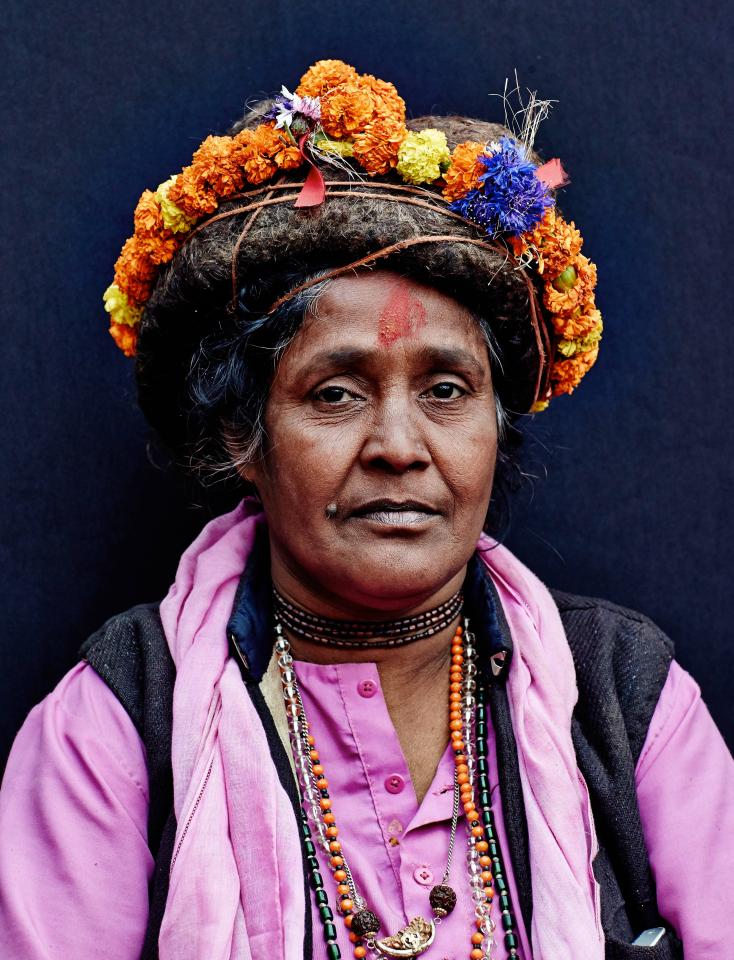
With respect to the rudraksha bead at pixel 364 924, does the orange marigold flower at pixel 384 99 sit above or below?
above

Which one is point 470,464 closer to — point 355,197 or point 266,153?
point 355,197

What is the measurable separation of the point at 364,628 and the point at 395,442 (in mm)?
395

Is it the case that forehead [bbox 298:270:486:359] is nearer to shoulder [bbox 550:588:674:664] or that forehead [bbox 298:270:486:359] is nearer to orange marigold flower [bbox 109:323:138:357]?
orange marigold flower [bbox 109:323:138:357]

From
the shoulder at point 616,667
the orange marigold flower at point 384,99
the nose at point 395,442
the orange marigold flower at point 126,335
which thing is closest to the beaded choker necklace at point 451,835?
the shoulder at point 616,667

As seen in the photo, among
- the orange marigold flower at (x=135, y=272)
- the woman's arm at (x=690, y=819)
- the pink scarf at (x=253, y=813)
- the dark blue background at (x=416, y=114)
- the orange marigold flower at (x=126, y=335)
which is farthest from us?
the dark blue background at (x=416, y=114)

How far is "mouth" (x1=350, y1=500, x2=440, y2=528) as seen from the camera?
1922 mm

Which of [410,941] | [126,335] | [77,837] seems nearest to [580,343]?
[126,335]

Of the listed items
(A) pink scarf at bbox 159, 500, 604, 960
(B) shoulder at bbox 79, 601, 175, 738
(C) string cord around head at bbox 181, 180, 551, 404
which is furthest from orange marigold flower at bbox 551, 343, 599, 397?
(B) shoulder at bbox 79, 601, 175, 738

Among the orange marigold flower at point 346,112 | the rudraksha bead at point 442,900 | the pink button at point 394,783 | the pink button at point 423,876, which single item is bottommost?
the rudraksha bead at point 442,900

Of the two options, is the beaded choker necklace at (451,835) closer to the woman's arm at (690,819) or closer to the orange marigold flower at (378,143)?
the woman's arm at (690,819)

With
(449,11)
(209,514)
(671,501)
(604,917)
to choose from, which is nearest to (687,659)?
(671,501)

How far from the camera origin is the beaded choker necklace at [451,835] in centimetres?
188

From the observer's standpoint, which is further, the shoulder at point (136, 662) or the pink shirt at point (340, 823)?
the shoulder at point (136, 662)

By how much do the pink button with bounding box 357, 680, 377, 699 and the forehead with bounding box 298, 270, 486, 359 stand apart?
63cm
